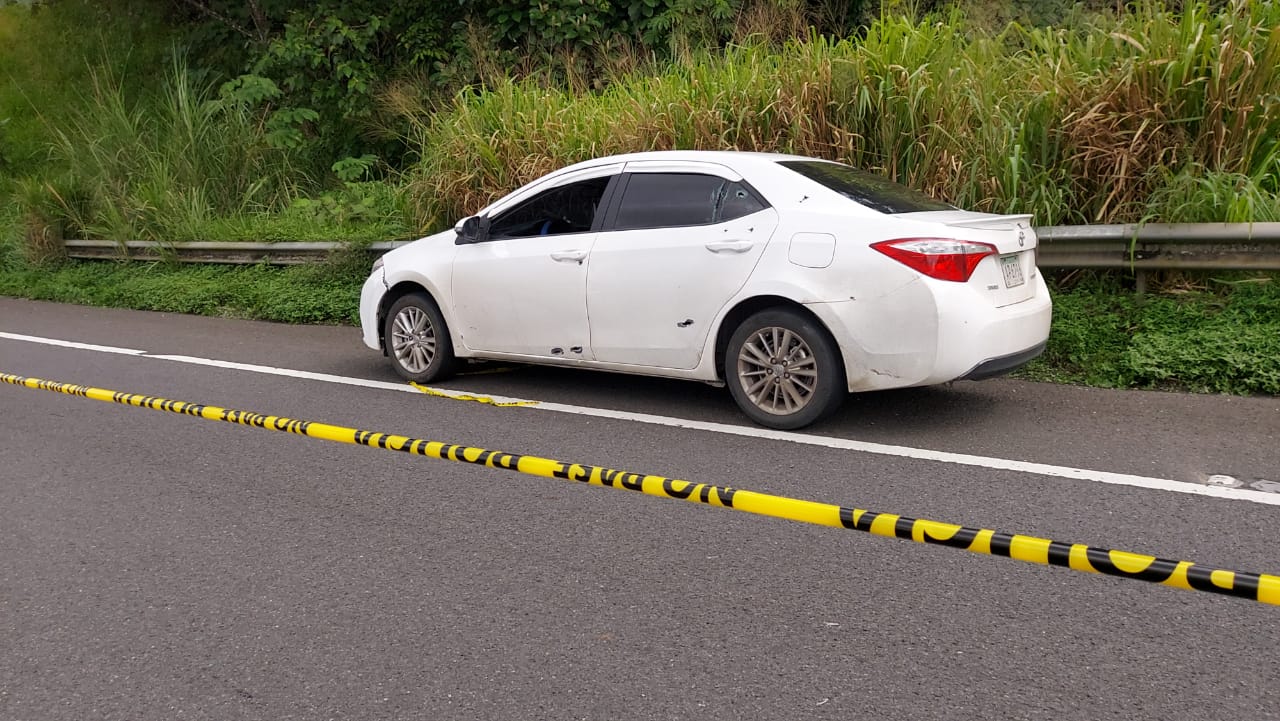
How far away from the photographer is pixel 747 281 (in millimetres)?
5863

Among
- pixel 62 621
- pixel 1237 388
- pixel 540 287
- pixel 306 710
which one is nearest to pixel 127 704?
pixel 306 710

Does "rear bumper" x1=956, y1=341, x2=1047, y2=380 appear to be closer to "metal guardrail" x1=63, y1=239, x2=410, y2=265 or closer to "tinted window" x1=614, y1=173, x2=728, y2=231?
"tinted window" x1=614, y1=173, x2=728, y2=231

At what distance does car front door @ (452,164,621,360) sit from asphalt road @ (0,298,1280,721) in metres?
0.60

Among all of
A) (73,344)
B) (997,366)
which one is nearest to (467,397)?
(997,366)

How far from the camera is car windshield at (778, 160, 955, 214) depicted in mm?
5953

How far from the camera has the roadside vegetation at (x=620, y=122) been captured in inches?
283

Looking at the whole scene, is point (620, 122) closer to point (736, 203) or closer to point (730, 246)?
point (736, 203)

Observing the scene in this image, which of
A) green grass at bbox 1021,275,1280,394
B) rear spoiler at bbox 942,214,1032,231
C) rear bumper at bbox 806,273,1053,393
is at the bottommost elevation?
green grass at bbox 1021,275,1280,394

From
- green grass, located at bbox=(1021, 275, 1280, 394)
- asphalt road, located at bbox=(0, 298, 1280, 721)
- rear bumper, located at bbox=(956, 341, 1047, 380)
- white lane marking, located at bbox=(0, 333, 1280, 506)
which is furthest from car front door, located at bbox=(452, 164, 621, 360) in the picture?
green grass, located at bbox=(1021, 275, 1280, 394)

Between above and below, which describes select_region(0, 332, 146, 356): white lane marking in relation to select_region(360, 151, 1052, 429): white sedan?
below

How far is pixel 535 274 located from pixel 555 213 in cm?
45

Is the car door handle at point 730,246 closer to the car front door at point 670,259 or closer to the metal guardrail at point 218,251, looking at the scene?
the car front door at point 670,259

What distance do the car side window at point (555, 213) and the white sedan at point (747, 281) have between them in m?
0.01

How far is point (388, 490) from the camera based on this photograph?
5070mm
